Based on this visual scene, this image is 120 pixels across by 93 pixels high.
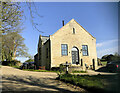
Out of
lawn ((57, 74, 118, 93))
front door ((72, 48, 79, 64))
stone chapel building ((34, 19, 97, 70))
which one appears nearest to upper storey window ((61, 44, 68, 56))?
stone chapel building ((34, 19, 97, 70))

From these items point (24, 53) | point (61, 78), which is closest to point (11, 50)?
point (24, 53)

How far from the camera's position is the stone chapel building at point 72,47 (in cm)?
1994

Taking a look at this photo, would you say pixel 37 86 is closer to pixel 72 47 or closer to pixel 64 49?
pixel 64 49

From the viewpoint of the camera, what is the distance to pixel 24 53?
35.9 m

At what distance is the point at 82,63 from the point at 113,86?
1752 centimetres

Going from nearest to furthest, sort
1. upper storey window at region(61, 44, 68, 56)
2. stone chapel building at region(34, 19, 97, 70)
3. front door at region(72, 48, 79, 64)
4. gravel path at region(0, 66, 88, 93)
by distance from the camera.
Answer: gravel path at region(0, 66, 88, 93), stone chapel building at region(34, 19, 97, 70), upper storey window at region(61, 44, 68, 56), front door at region(72, 48, 79, 64)

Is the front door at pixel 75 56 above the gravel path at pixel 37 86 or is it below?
above

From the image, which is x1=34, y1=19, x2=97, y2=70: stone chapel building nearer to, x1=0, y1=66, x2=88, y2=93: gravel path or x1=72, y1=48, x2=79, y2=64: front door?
x1=72, y1=48, x2=79, y2=64: front door

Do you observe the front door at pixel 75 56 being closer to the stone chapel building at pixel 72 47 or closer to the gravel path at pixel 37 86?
the stone chapel building at pixel 72 47

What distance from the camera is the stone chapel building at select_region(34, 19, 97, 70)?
1994 cm

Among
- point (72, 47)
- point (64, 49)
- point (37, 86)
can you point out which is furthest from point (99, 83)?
point (72, 47)

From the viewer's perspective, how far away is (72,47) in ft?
68.6

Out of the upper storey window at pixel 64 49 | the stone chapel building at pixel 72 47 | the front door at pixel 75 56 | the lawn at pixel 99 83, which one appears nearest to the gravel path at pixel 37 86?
the lawn at pixel 99 83

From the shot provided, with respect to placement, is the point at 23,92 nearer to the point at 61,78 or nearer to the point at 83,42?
the point at 61,78
